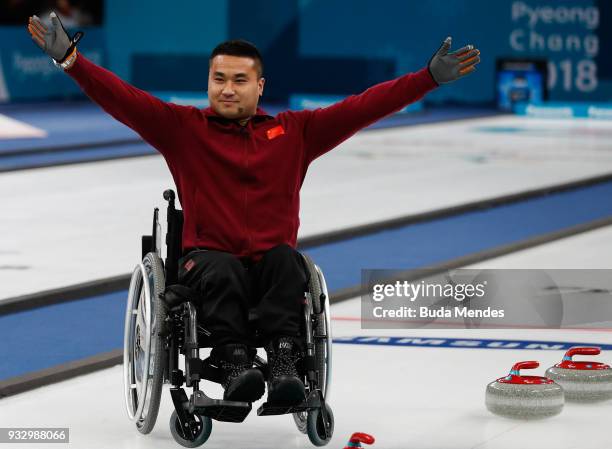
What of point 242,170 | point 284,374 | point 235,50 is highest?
point 235,50

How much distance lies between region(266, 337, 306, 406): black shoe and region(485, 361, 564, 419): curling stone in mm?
727

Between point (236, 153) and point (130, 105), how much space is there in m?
0.34

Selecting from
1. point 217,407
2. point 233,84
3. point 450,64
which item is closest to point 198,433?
point 217,407

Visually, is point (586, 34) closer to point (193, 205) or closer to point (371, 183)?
point (371, 183)

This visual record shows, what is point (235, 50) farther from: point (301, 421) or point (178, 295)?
point (301, 421)

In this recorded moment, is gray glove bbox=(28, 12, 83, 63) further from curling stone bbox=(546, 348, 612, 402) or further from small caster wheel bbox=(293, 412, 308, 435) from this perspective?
curling stone bbox=(546, 348, 612, 402)

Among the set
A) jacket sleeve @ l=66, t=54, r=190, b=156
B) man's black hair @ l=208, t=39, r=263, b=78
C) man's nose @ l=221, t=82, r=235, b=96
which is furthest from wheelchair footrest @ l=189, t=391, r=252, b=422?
man's black hair @ l=208, t=39, r=263, b=78

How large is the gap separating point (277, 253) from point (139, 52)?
20431 millimetres

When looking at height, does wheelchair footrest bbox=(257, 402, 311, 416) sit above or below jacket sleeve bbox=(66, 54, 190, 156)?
below

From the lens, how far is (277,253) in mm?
3967

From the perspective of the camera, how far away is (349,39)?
2334 cm

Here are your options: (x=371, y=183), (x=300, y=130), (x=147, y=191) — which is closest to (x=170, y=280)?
(x=300, y=130)

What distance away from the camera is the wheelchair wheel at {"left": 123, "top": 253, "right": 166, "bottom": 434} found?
390 centimetres

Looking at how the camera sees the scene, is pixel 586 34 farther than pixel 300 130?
Yes
